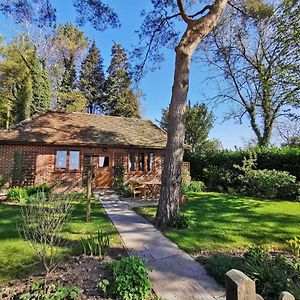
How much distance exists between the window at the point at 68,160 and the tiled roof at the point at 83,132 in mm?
812

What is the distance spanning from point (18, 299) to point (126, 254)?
89.3 inches

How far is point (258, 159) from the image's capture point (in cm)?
1605

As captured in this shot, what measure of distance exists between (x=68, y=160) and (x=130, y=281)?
12974 mm

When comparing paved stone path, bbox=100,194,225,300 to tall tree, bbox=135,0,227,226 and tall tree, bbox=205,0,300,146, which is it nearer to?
tall tree, bbox=135,0,227,226

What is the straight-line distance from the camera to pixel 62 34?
2880 cm

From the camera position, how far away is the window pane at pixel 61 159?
15.2 m

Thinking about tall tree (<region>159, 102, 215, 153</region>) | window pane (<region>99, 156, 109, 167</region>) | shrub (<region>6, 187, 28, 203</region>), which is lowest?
shrub (<region>6, 187, 28, 203</region>)

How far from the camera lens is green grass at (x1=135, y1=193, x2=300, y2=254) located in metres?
5.95

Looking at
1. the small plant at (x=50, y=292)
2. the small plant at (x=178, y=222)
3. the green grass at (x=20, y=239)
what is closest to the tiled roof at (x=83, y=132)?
the green grass at (x=20, y=239)

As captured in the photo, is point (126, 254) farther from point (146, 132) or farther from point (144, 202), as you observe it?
point (146, 132)

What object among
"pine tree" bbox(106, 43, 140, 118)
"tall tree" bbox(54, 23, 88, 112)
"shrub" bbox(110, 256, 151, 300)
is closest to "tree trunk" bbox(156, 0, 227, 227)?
"shrub" bbox(110, 256, 151, 300)

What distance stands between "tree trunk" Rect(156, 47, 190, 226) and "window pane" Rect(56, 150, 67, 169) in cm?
978

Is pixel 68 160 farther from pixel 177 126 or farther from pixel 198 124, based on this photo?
pixel 198 124

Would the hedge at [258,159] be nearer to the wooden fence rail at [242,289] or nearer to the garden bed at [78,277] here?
the garden bed at [78,277]
